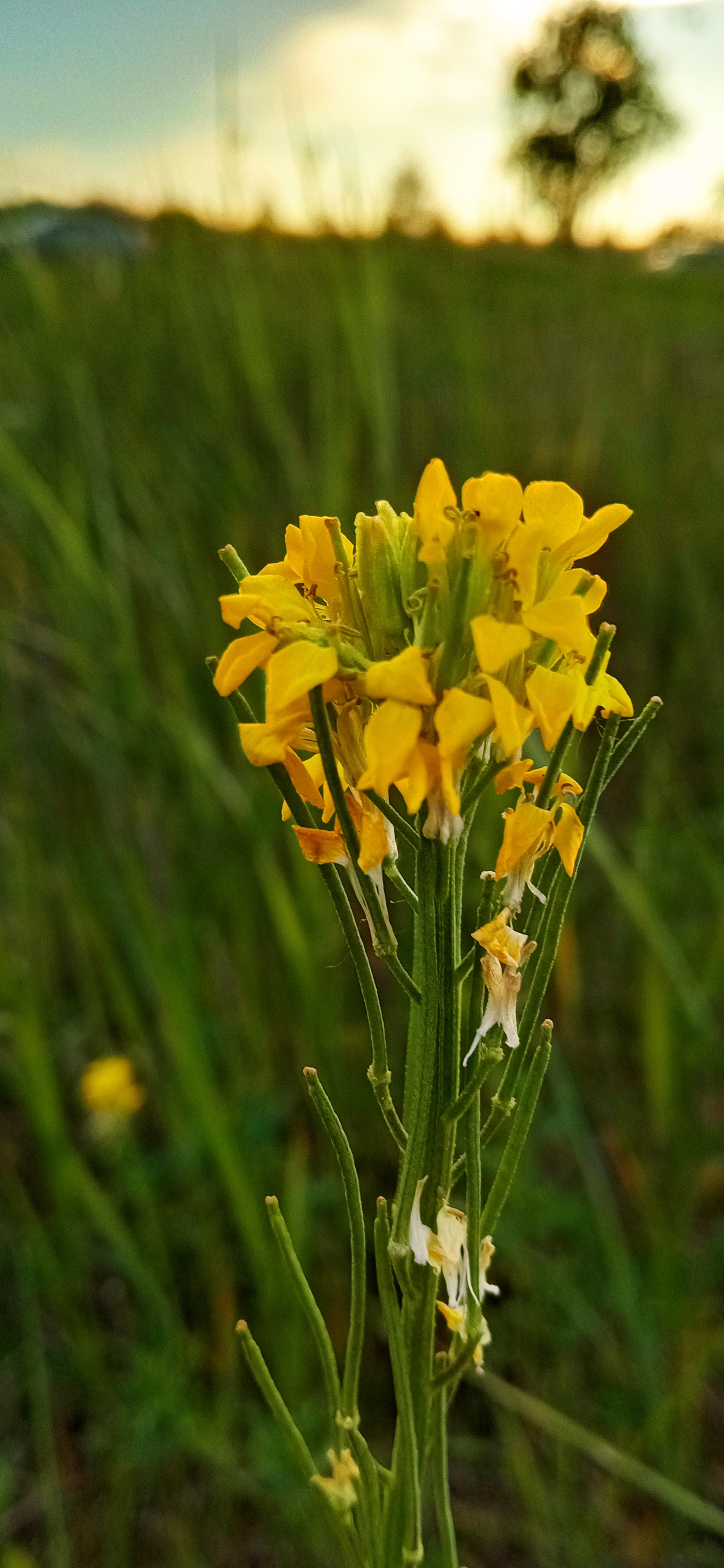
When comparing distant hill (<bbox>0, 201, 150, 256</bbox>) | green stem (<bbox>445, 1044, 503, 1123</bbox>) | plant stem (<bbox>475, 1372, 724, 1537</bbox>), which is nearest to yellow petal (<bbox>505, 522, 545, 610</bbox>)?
green stem (<bbox>445, 1044, 503, 1123</bbox>)

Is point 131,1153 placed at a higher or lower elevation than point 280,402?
lower

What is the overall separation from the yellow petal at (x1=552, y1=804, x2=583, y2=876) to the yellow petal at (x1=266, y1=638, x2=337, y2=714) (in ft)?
0.48

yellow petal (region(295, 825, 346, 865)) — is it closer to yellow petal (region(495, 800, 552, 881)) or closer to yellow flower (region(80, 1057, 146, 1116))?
yellow petal (region(495, 800, 552, 881))

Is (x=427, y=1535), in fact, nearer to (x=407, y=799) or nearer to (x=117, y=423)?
(x=407, y=799)

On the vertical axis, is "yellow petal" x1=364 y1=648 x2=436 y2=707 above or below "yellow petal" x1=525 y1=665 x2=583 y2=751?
above

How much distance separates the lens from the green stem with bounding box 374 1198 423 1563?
55 centimetres

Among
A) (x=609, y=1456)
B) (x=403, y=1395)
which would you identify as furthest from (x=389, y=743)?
(x=609, y=1456)

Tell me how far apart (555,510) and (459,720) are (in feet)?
0.50

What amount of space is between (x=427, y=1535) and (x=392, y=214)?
2.75 m

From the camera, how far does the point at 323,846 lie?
0.54m

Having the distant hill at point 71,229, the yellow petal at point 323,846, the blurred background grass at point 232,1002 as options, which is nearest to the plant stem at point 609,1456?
the blurred background grass at point 232,1002

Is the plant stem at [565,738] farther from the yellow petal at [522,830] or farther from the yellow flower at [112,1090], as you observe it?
the yellow flower at [112,1090]

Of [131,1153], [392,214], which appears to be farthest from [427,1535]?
[392,214]

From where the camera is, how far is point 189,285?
2734 millimetres
